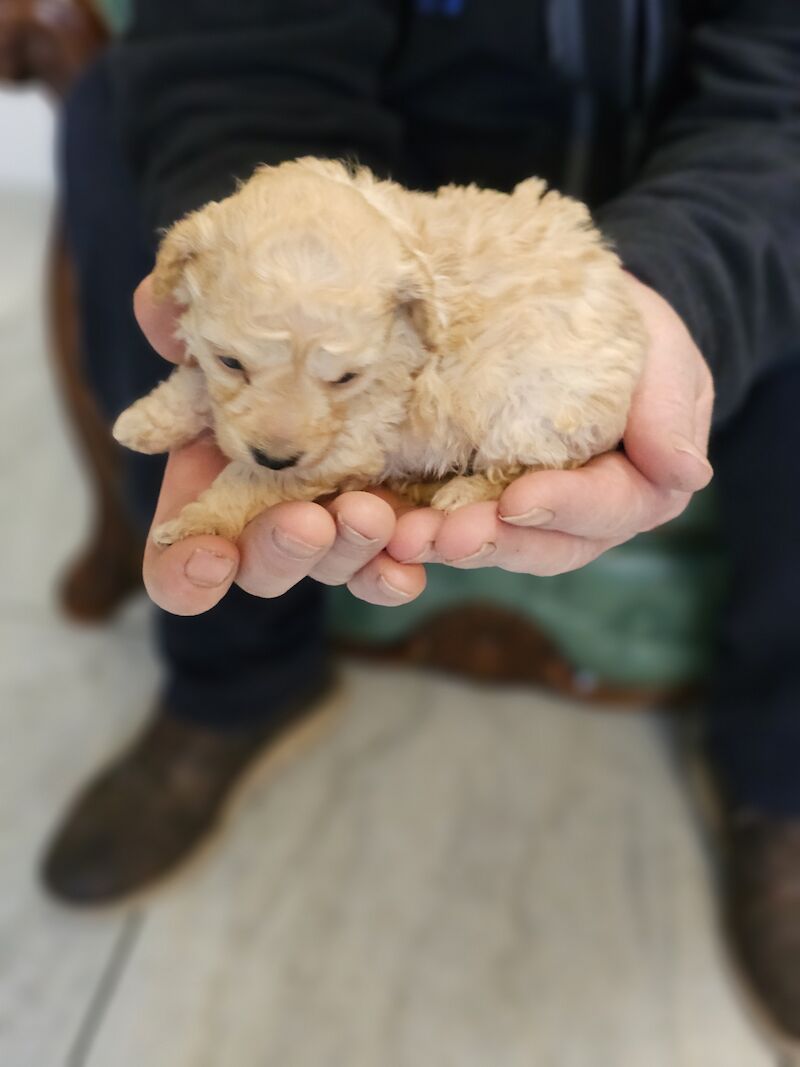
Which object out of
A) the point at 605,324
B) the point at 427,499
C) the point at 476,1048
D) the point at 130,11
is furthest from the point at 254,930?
the point at 130,11

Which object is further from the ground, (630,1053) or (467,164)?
(467,164)

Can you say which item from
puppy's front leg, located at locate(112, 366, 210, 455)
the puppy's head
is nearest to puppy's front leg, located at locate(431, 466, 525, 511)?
the puppy's head

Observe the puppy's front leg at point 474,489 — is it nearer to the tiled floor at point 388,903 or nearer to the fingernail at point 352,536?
the fingernail at point 352,536

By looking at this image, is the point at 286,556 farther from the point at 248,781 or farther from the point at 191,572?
the point at 248,781

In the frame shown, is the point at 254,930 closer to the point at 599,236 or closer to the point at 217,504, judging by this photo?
the point at 217,504

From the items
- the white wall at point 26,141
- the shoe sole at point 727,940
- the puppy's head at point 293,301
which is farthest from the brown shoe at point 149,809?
the white wall at point 26,141

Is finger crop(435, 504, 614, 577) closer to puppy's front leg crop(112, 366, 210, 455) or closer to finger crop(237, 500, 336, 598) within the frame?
finger crop(237, 500, 336, 598)
